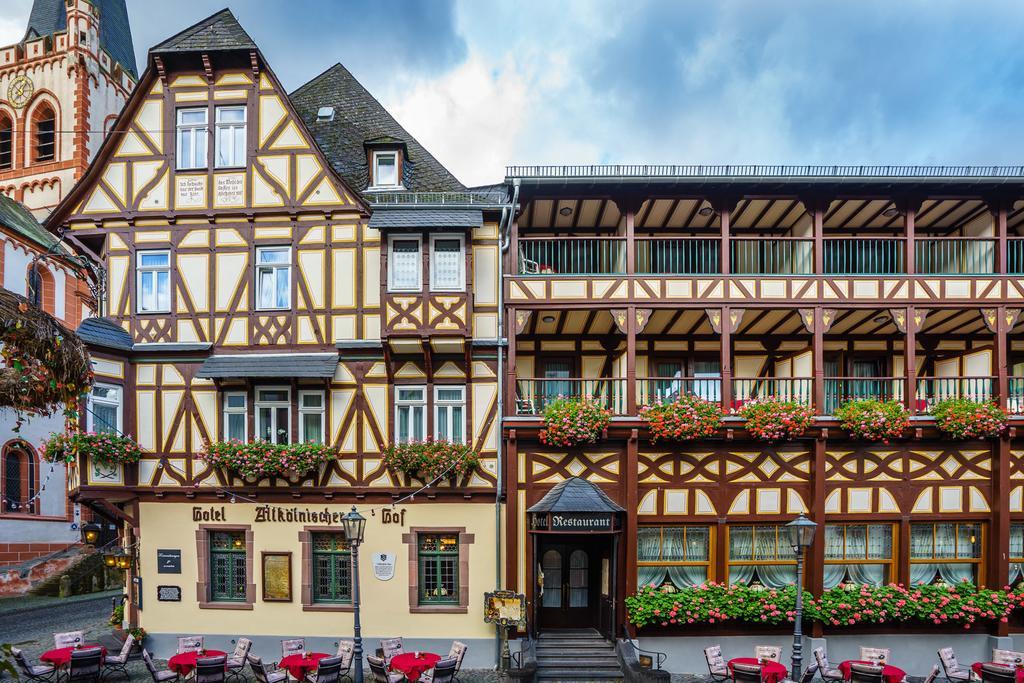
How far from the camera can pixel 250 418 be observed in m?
14.7

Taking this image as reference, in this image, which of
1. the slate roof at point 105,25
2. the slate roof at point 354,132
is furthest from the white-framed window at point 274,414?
the slate roof at point 105,25

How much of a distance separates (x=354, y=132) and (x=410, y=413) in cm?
795

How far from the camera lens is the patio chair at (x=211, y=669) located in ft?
39.6

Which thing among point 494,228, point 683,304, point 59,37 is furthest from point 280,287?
point 59,37

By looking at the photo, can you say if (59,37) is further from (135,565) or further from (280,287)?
(135,565)

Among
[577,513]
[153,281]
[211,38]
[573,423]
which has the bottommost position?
[577,513]

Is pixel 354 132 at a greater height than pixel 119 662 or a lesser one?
greater

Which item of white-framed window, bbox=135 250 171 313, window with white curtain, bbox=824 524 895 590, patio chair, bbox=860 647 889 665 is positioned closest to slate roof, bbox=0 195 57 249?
white-framed window, bbox=135 250 171 313

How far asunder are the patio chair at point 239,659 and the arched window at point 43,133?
2740cm

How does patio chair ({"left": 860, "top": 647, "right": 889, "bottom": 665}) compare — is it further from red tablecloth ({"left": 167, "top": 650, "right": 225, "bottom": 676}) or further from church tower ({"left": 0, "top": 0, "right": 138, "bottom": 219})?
church tower ({"left": 0, "top": 0, "right": 138, "bottom": 219})

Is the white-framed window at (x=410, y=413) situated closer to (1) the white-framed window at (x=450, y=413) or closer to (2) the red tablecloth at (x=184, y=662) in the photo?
(1) the white-framed window at (x=450, y=413)

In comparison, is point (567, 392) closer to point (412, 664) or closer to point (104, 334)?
point (412, 664)

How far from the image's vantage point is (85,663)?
483 inches

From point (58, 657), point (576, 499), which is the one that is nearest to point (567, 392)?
point (576, 499)
